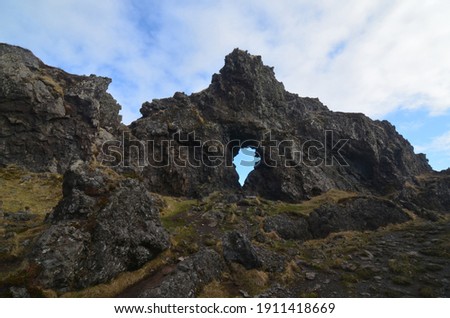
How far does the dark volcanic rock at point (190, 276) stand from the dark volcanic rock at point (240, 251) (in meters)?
1.25

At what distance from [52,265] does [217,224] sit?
76.3 feet

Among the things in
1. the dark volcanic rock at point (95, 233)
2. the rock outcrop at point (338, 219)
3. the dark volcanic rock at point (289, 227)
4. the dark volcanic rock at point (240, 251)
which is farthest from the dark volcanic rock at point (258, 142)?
the dark volcanic rock at point (240, 251)

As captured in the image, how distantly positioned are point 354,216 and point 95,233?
3594cm

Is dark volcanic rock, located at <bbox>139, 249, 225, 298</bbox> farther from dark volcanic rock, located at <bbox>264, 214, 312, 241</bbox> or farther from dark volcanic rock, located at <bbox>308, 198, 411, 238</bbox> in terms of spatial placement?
dark volcanic rock, located at <bbox>308, 198, 411, 238</bbox>

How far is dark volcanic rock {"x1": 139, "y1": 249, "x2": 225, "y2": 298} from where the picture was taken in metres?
17.9

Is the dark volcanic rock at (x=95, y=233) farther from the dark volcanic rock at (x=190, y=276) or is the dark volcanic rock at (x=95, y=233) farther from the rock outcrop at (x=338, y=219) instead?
the rock outcrop at (x=338, y=219)

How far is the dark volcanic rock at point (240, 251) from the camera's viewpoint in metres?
23.8

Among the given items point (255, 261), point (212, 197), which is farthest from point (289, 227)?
point (212, 197)

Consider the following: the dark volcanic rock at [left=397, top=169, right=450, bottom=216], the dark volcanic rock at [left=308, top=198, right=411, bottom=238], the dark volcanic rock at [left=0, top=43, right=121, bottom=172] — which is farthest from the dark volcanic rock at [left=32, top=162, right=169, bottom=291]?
the dark volcanic rock at [left=397, top=169, right=450, bottom=216]

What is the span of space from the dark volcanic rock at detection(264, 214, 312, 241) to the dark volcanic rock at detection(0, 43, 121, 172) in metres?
37.1

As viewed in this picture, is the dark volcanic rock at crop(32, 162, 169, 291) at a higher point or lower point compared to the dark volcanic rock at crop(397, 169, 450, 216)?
lower

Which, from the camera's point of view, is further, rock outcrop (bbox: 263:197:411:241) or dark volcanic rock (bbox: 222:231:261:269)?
rock outcrop (bbox: 263:197:411:241)

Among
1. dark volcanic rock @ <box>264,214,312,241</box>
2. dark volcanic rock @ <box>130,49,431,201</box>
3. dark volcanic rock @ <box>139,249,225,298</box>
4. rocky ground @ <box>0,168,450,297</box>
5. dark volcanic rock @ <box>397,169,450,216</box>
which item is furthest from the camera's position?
dark volcanic rock @ <box>130,49,431,201</box>

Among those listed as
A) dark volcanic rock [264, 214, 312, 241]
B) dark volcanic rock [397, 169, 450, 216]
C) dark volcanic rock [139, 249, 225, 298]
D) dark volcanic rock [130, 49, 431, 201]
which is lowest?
dark volcanic rock [139, 249, 225, 298]
